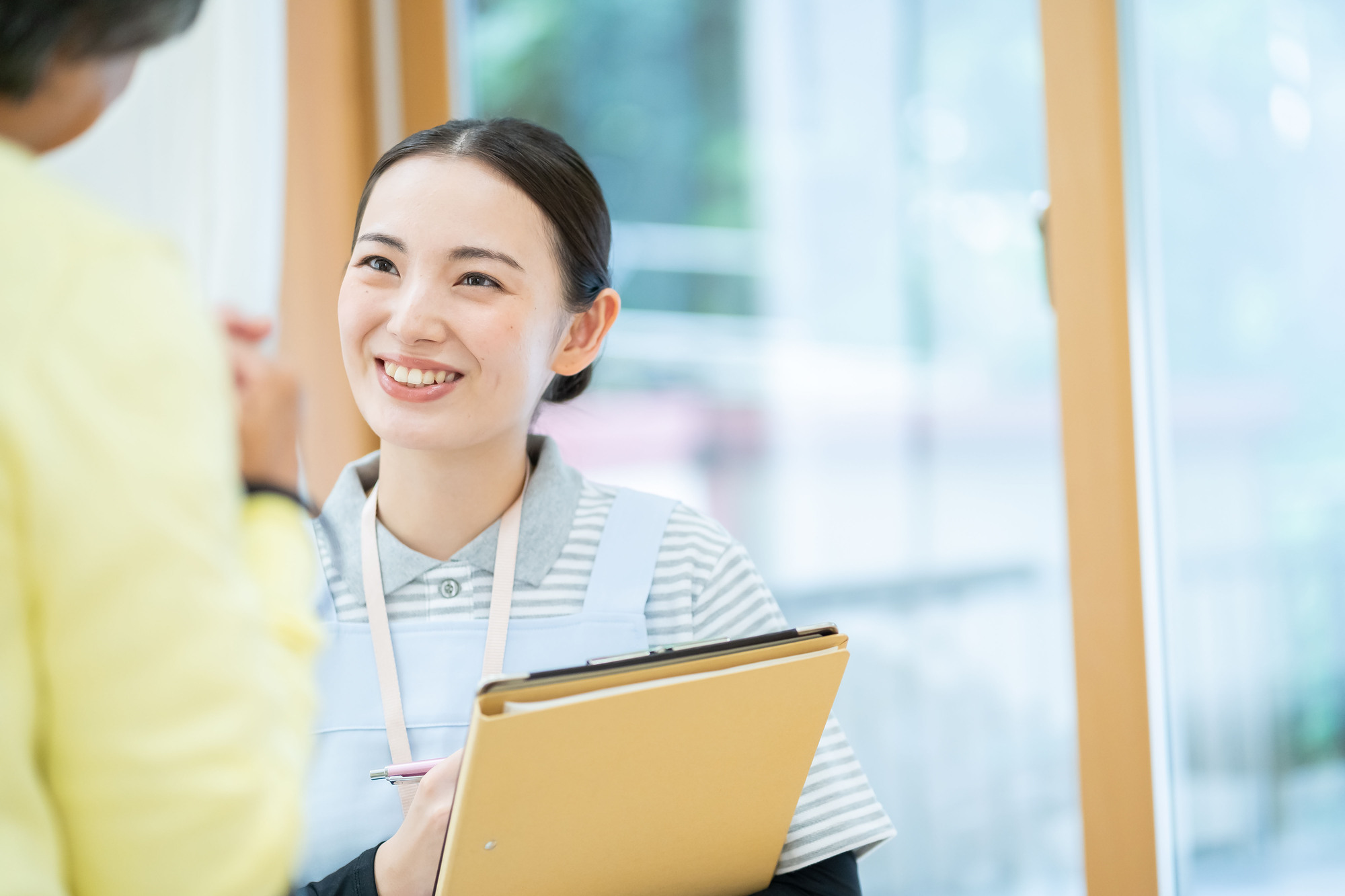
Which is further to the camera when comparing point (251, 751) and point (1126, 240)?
point (1126, 240)

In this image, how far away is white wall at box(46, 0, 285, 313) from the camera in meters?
1.75

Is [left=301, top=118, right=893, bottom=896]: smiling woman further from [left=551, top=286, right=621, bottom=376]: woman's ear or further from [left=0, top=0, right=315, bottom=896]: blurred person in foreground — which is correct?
[left=0, top=0, right=315, bottom=896]: blurred person in foreground

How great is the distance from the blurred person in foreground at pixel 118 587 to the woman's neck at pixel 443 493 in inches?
25.9

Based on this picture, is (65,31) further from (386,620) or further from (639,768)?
(386,620)

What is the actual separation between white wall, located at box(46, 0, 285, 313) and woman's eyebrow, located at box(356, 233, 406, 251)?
682 mm

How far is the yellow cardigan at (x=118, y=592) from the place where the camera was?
0.49 meters

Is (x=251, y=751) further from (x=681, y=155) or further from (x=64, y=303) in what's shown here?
(x=681, y=155)

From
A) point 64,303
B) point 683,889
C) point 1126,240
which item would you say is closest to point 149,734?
point 64,303

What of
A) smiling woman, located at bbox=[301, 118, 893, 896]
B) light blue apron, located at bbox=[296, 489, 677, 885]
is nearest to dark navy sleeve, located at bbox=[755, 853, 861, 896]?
smiling woman, located at bbox=[301, 118, 893, 896]

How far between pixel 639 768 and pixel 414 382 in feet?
1.61

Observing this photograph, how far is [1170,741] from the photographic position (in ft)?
4.72

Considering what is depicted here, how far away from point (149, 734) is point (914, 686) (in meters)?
1.50

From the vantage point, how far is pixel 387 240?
1150mm

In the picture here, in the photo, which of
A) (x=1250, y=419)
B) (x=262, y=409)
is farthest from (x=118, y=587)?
(x=1250, y=419)
